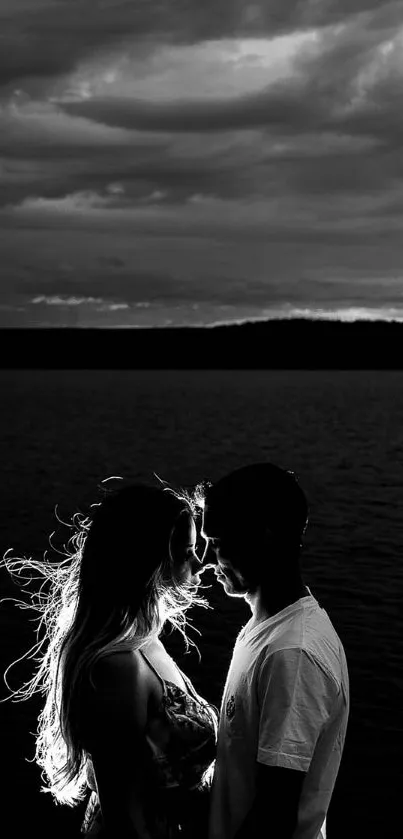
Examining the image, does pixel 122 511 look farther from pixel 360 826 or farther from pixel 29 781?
pixel 29 781

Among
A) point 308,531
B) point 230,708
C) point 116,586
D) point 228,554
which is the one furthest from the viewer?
point 308,531

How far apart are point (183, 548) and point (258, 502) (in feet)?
1.95

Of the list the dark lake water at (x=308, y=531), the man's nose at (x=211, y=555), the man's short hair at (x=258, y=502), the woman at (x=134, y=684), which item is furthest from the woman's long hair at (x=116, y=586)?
the dark lake water at (x=308, y=531)

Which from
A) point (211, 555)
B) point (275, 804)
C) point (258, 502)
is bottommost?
point (275, 804)

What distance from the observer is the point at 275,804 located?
3064 mm

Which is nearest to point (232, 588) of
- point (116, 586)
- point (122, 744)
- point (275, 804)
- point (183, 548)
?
point (183, 548)

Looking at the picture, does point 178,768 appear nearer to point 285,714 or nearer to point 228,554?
point 285,714

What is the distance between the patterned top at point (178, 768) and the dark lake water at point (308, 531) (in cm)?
1258

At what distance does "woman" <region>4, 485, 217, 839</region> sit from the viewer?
11.5ft

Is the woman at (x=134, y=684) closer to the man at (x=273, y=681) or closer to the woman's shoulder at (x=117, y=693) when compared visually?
the woman's shoulder at (x=117, y=693)

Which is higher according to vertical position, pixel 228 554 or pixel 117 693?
pixel 228 554

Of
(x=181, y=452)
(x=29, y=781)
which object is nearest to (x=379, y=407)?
(x=181, y=452)

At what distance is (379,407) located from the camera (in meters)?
156

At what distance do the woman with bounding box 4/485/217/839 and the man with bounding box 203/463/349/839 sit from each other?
9.0 inches
